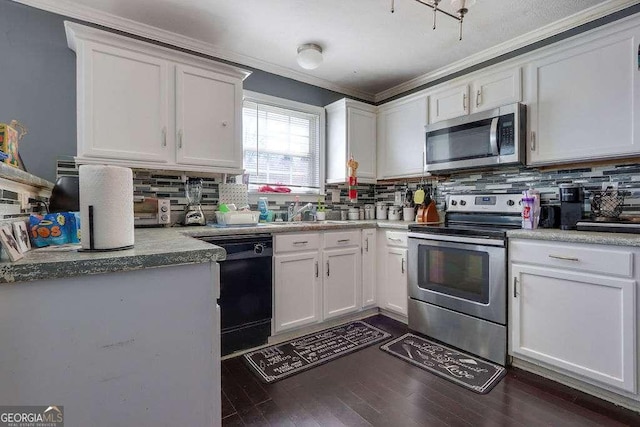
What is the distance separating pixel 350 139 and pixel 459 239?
1.55 meters

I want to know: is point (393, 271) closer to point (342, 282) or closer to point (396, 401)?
point (342, 282)

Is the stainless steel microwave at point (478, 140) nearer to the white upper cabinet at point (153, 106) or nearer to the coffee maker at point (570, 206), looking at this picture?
the coffee maker at point (570, 206)

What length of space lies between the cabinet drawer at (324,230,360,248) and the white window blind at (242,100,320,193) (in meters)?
0.81

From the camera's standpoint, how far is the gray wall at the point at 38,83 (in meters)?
1.96

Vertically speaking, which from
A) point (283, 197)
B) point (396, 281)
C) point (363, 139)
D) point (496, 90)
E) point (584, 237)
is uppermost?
point (496, 90)

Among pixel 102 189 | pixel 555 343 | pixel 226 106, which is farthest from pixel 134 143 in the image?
pixel 555 343

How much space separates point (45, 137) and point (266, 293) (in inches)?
71.5

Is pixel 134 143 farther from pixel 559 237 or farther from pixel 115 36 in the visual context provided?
pixel 559 237

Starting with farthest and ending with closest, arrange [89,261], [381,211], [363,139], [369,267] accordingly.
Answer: [381,211], [363,139], [369,267], [89,261]

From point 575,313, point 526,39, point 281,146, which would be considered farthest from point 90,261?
point 526,39

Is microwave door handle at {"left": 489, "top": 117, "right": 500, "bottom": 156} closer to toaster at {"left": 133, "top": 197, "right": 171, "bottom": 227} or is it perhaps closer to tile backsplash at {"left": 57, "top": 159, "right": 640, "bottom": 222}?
tile backsplash at {"left": 57, "top": 159, "right": 640, "bottom": 222}

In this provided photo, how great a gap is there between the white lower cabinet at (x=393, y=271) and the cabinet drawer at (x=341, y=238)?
0.28 m

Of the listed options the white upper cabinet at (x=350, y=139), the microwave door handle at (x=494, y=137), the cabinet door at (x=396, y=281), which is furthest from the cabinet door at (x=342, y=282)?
the microwave door handle at (x=494, y=137)

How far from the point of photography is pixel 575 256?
1.76 metres
